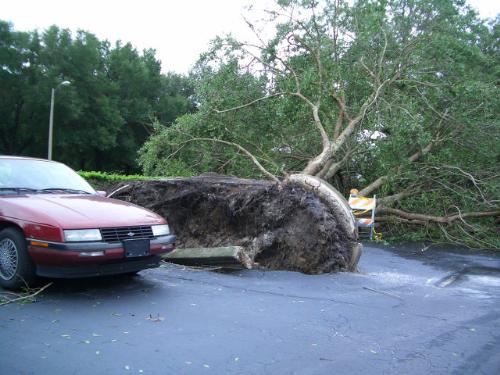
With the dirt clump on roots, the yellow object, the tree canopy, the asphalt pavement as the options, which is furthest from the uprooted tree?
the tree canopy

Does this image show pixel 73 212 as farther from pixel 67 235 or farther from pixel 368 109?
pixel 368 109

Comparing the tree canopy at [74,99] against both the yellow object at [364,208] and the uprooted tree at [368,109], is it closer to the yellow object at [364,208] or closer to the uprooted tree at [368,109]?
the uprooted tree at [368,109]

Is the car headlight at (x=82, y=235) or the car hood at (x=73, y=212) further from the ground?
the car hood at (x=73, y=212)

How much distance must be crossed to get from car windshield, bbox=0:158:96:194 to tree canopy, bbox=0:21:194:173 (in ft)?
98.5

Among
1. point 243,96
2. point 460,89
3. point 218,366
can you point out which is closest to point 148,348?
point 218,366

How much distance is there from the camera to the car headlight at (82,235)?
5.04 metres

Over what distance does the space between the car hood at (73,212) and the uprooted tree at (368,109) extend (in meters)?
5.99

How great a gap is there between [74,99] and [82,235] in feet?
120

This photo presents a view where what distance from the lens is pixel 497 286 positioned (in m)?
7.20

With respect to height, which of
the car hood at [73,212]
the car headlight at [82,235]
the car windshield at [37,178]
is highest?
the car windshield at [37,178]

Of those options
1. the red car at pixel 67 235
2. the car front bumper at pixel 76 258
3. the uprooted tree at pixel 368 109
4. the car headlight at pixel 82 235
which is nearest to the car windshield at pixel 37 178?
the red car at pixel 67 235

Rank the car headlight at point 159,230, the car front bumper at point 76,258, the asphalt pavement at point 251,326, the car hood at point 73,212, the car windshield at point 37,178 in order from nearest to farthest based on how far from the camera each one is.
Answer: the asphalt pavement at point 251,326
the car front bumper at point 76,258
the car hood at point 73,212
the car headlight at point 159,230
the car windshield at point 37,178

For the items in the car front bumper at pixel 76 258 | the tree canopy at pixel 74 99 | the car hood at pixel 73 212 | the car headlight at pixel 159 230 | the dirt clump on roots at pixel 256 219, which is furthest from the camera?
the tree canopy at pixel 74 99

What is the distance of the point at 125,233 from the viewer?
545 cm
